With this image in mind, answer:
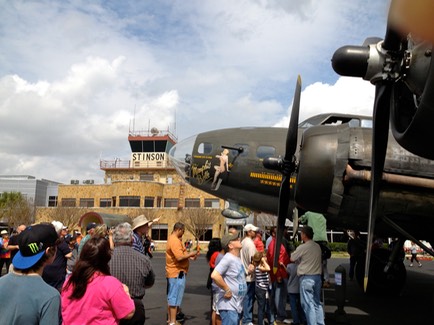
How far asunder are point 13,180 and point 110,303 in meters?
81.5

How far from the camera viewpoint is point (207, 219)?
48.9 metres

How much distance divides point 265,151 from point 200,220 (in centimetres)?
3919

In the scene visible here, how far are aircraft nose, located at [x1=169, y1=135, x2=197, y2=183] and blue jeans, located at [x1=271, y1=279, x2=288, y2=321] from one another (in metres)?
4.76

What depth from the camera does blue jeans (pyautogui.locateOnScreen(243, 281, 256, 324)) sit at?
7203 mm

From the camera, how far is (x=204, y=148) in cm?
1120

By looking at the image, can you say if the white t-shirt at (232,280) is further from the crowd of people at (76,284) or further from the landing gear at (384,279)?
the landing gear at (384,279)

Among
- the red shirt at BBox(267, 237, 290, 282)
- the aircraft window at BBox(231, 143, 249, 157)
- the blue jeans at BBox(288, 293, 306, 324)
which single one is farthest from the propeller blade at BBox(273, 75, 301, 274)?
the aircraft window at BBox(231, 143, 249, 157)

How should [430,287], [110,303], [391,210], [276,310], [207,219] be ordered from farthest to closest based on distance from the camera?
1. [207,219]
2. [430,287]
3. [276,310]
4. [391,210]
5. [110,303]

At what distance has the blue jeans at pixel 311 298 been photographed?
6505 mm

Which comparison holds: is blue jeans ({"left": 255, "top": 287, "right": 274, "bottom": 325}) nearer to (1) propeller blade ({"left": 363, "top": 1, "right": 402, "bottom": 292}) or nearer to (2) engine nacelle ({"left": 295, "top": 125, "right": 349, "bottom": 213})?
(2) engine nacelle ({"left": 295, "top": 125, "right": 349, "bottom": 213})

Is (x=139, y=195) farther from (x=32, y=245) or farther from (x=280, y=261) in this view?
(x=32, y=245)

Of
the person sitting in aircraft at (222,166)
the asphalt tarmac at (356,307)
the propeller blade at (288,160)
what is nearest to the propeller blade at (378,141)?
the propeller blade at (288,160)

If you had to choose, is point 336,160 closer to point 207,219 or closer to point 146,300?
point 146,300

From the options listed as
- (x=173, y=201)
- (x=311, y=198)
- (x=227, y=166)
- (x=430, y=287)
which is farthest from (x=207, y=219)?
(x=311, y=198)
